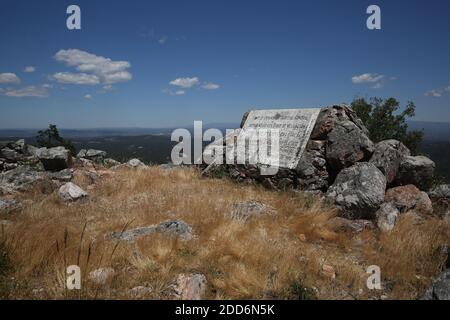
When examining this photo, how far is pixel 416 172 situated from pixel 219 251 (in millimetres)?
7502

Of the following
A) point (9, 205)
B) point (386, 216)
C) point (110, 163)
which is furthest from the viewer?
point (110, 163)

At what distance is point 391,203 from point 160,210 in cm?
639

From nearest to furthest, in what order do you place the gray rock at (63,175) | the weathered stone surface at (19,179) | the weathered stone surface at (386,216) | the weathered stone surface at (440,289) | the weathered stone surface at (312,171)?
1. the weathered stone surface at (440,289)
2. the weathered stone surface at (386,216)
3. the weathered stone surface at (312,171)
4. the weathered stone surface at (19,179)
5. the gray rock at (63,175)

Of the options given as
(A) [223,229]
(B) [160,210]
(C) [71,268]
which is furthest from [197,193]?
(C) [71,268]

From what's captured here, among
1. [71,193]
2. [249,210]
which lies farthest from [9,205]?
[249,210]

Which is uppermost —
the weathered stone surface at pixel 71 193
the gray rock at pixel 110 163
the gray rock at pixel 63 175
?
the gray rock at pixel 110 163

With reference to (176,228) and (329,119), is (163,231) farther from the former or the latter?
(329,119)

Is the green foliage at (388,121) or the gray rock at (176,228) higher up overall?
the green foliage at (388,121)

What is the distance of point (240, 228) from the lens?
7027 mm

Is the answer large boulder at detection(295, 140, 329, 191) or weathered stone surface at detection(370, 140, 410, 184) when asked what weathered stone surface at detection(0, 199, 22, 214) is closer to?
large boulder at detection(295, 140, 329, 191)

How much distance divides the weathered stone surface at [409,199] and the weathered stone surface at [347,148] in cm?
144

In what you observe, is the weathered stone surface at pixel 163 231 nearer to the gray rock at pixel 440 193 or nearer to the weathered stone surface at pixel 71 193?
the weathered stone surface at pixel 71 193

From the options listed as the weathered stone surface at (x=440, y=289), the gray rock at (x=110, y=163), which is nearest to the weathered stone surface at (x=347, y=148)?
the weathered stone surface at (x=440, y=289)

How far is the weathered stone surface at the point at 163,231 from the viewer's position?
6640mm
